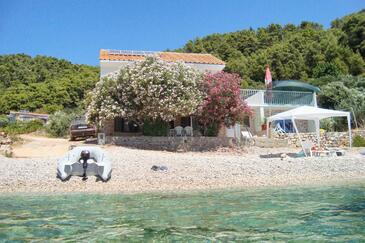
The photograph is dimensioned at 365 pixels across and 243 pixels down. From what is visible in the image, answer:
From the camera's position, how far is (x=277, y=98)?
89.2ft

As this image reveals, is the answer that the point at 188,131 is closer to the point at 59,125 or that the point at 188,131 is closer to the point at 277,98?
the point at 277,98

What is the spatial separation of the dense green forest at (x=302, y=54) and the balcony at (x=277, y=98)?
13.6 m

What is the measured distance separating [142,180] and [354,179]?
25.9ft

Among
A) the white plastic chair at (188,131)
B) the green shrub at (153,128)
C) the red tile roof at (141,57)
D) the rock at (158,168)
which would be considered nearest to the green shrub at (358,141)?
the white plastic chair at (188,131)

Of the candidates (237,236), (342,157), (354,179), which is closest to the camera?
(237,236)

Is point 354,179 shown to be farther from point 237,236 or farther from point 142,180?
point 237,236

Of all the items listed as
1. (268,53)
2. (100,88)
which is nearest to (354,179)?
(100,88)

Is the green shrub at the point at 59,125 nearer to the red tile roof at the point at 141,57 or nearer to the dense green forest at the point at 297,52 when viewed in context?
the red tile roof at the point at 141,57

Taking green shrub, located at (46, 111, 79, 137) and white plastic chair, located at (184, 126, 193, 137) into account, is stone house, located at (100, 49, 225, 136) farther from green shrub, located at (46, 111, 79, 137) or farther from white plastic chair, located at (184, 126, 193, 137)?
green shrub, located at (46, 111, 79, 137)

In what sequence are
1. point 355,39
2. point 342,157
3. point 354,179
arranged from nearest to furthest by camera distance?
point 354,179, point 342,157, point 355,39

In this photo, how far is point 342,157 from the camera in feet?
54.6

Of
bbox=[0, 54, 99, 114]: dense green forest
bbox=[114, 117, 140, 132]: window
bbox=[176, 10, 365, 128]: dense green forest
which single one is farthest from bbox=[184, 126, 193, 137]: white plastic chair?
bbox=[0, 54, 99, 114]: dense green forest

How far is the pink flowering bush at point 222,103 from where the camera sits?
2036cm

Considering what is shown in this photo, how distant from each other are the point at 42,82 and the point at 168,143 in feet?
116
